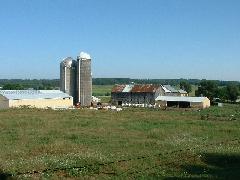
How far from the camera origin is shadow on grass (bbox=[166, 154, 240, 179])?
1379 centimetres

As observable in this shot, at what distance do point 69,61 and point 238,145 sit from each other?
45.6m

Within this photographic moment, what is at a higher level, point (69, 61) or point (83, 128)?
point (69, 61)

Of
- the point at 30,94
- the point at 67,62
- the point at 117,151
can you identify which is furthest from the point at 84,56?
the point at 117,151

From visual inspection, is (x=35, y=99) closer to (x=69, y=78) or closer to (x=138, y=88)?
(x=69, y=78)

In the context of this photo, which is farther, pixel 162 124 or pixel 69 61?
pixel 69 61

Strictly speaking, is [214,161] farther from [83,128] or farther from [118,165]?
[83,128]

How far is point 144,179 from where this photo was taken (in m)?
13.4

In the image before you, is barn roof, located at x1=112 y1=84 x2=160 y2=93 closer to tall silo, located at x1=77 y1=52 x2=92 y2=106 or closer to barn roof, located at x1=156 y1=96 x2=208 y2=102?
barn roof, located at x1=156 y1=96 x2=208 y2=102

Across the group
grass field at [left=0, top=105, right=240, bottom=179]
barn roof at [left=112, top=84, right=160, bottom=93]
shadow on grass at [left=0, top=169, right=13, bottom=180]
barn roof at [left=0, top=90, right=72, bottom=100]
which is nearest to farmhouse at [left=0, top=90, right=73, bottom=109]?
barn roof at [left=0, top=90, right=72, bottom=100]

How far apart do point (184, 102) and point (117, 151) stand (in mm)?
45207

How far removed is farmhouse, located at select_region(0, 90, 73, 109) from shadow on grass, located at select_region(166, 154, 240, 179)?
1509 inches

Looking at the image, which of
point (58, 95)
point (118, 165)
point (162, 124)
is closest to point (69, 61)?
point (58, 95)

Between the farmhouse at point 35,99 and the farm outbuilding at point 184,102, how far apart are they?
14.0m

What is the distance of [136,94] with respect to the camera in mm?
68812
